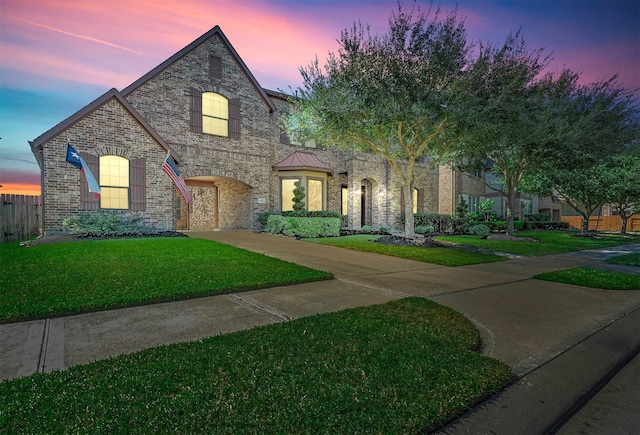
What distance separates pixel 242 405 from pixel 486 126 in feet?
41.9

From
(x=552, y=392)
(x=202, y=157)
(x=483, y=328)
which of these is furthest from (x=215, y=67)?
(x=552, y=392)

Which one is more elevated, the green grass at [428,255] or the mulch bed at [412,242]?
the mulch bed at [412,242]

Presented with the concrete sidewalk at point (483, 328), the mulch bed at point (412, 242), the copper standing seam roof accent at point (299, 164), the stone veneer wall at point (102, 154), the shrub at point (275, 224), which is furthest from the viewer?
the copper standing seam roof accent at point (299, 164)

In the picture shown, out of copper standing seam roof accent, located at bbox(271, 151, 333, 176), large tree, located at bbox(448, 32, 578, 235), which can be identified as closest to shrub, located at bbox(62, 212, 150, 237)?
copper standing seam roof accent, located at bbox(271, 151, 333, 176)

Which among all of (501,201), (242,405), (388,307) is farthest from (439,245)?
(501,201)

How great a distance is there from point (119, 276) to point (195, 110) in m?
12.2

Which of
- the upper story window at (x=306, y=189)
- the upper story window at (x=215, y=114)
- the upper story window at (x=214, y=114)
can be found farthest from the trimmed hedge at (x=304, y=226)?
the upper story window at (x=215, y=114)

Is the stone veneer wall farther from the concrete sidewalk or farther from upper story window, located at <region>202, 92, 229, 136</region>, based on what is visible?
the concrete sidewalk

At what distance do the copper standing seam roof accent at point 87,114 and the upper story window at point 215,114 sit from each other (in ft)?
8.79

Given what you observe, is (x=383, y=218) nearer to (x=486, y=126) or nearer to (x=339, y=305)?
(x=486, y=126)

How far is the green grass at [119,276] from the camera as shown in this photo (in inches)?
175

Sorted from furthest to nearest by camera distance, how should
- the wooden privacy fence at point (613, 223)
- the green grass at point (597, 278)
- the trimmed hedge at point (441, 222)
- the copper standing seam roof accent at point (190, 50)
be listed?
the wooden privacy fence at point (613, 223)
the trimmed hedge at point (441, 222)
the copper standing seam roof accent at point (190, 50)
the green grass at point (597, 278)

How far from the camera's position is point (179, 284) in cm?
548

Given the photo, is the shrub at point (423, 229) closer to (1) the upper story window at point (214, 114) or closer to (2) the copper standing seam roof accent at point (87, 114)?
(1) the upper story window at point (214, 114)
